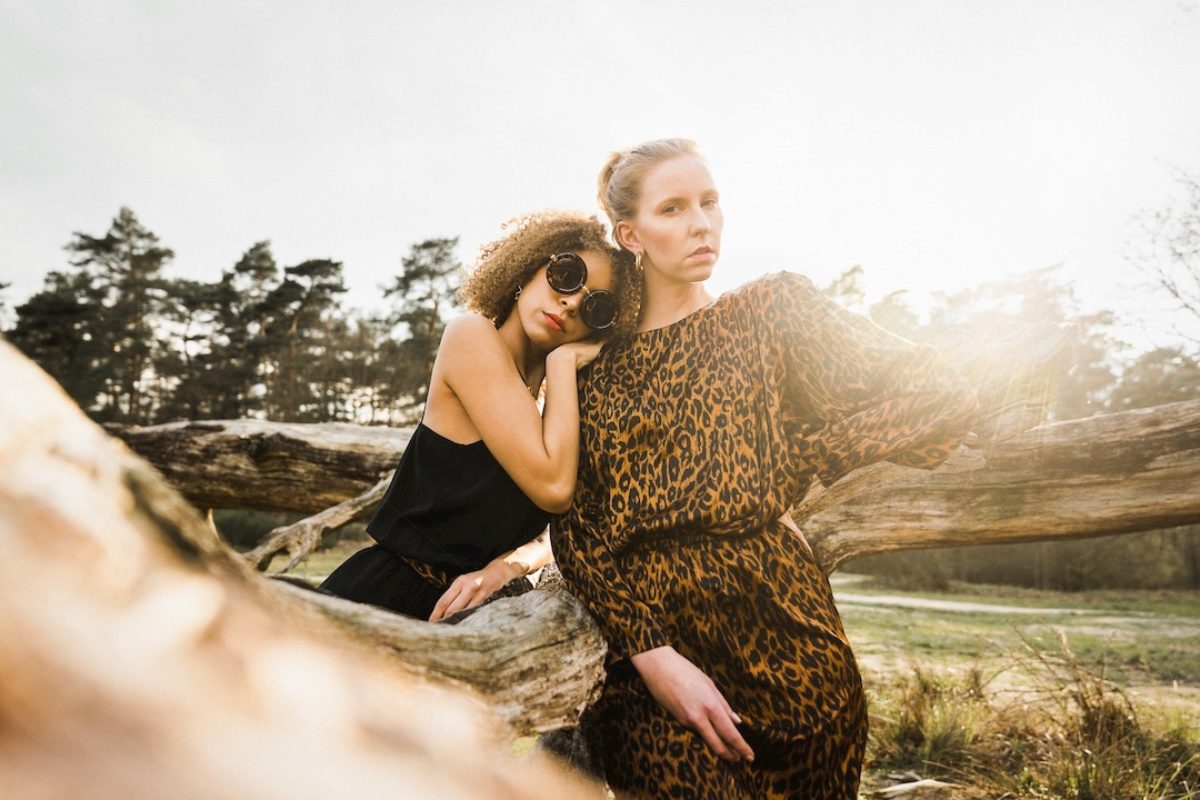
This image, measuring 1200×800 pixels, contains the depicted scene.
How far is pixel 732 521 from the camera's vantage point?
7.41ft

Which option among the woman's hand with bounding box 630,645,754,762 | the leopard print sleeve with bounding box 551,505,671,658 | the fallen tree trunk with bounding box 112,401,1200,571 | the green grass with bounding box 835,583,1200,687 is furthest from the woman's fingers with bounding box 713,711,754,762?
the green grass with bounding box 835,583,1200,687

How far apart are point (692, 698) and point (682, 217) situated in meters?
1.63

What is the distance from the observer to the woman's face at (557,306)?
8.64 feet

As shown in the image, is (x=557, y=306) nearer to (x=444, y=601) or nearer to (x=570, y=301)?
(x=570, y=301)

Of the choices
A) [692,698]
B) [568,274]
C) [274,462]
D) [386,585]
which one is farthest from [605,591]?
[274,462]

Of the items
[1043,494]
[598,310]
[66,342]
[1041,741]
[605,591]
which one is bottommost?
[1041,741]

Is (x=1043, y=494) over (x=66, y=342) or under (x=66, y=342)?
under

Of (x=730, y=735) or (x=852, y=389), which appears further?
→ (x=852, y=389)

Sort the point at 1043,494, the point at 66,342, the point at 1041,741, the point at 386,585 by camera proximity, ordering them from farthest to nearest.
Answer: the point at 66,342 < the point at 1041,741 < the point at 1043,494 < the point at 386,585

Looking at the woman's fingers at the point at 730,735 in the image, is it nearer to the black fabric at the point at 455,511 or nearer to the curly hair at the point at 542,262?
the black fabric at the point at 455,511

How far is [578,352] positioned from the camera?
2541 millimetres

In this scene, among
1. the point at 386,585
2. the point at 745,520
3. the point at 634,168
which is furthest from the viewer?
the point at 634,168

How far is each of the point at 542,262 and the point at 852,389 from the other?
1243 millimetres

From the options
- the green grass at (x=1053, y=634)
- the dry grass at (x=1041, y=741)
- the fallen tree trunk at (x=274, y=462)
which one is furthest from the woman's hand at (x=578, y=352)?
the green grass at (x=1053, y=634)
